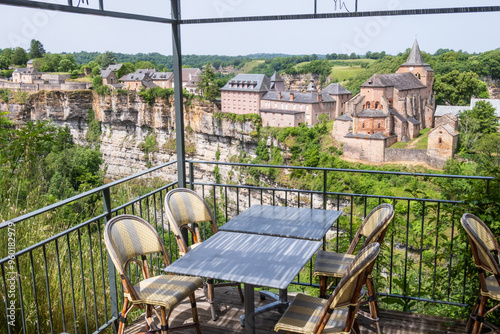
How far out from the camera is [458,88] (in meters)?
48.0

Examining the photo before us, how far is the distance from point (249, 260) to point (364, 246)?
68 cm

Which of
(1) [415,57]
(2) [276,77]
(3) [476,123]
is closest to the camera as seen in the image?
(3) [476,123]

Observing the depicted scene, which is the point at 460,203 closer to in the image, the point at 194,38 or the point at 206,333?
the point at 206,333

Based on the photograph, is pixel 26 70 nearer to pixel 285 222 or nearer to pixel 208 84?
pixel 208 84

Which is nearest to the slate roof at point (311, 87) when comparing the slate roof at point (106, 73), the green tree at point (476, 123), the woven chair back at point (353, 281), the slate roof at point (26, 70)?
the green tree at point (476, 123)

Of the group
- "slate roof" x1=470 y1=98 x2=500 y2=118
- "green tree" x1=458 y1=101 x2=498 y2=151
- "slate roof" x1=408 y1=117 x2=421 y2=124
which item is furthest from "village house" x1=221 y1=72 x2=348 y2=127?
"slate roof" x1=470 y1=98 x2=500 y2=118

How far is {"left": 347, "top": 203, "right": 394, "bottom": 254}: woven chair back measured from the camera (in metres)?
2.32

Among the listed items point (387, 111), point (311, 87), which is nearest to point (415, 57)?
point (387, 111)

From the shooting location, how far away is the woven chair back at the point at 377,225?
91.4 inches

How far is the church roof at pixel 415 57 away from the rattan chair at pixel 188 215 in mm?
50917

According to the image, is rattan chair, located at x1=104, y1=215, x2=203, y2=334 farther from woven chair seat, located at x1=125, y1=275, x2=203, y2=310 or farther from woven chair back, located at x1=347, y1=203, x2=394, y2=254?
woven chair back, located at x1=347, y1=203, x2=394, y2=254

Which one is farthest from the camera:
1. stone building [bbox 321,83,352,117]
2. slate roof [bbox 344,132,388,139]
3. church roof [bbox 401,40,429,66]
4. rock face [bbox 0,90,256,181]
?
stone building [bbox 321,83,352,117]

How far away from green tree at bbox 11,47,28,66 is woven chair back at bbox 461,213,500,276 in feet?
180

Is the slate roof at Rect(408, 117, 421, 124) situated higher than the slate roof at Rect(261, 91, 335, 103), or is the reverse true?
the slate roof at Rect(261, 91, 335, 103)
